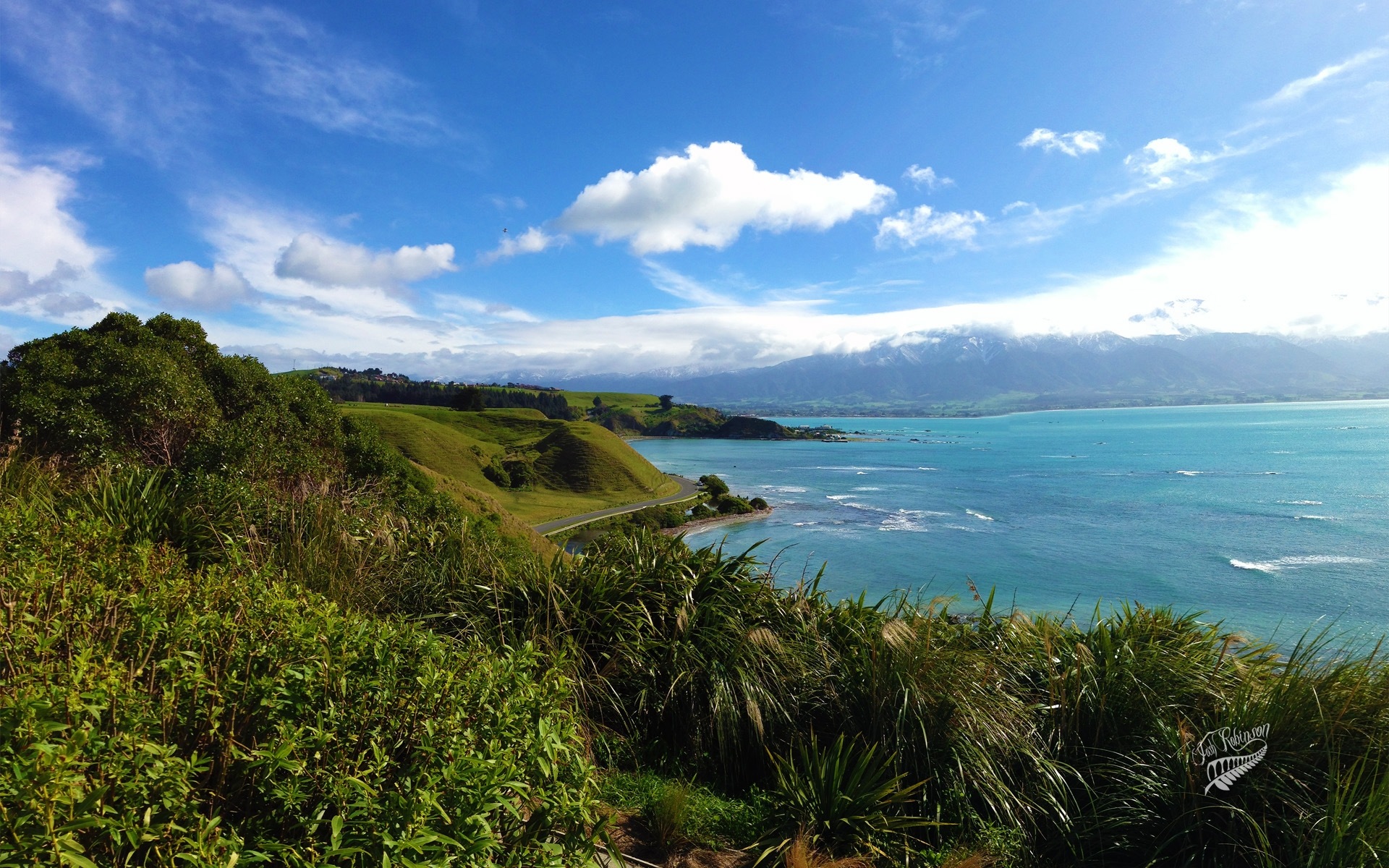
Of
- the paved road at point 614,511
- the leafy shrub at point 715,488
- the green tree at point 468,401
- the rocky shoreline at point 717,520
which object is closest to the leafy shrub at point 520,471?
the paved road at point 614,511

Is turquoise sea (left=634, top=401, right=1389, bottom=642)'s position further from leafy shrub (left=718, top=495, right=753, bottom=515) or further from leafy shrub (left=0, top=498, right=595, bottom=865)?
leafy shrub (left=0, top=498, right=595, bottom=865)

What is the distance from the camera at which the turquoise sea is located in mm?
37625

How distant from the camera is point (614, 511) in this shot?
64.6 meters

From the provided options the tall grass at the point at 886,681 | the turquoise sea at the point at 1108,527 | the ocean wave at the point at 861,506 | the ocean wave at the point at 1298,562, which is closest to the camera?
the tall grass at the point at 886,681

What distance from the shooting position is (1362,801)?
12.7 feet

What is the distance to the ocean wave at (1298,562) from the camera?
4197 cm

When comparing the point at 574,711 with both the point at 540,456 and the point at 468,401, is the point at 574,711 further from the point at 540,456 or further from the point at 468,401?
the point at 468,401

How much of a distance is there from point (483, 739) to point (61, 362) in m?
14.6

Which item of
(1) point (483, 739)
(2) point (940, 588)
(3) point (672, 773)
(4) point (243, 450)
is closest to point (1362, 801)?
(3) point (672, 773)

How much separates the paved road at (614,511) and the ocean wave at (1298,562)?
4373cm

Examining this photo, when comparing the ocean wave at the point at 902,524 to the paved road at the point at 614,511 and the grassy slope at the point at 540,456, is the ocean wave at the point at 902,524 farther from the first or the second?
the grassy slope at the point at 540,456

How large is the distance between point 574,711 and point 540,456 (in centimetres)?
8195

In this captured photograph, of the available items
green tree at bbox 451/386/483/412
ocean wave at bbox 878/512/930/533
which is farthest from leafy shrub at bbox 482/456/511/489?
ocean wave at bbox 878/512/930/533

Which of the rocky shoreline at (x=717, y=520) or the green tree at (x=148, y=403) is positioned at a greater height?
the green tree at (x=148, y=403)
